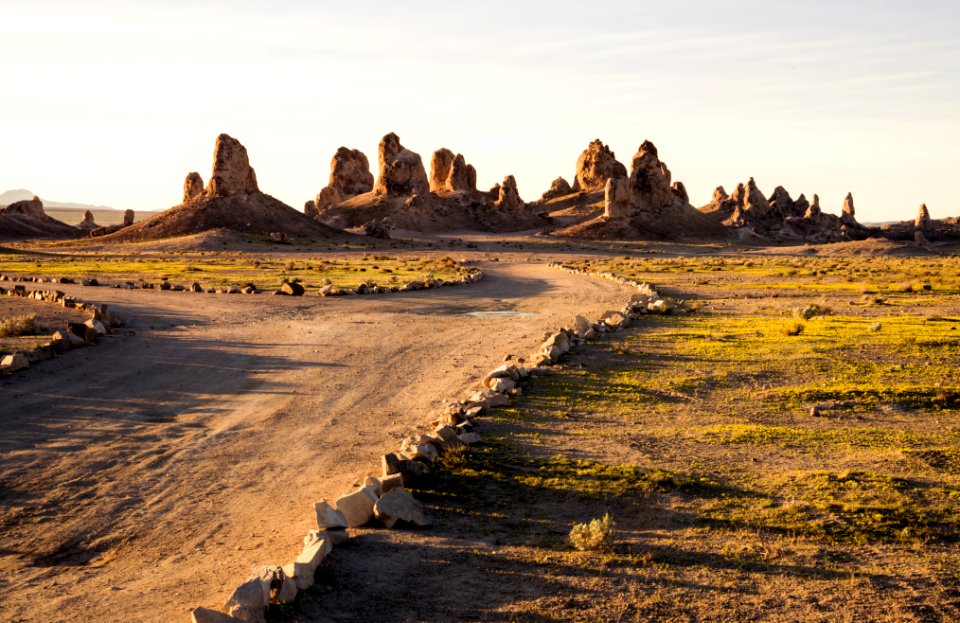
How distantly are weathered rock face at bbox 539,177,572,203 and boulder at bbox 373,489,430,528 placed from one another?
156852 millimetres

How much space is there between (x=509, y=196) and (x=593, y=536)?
13634 cm

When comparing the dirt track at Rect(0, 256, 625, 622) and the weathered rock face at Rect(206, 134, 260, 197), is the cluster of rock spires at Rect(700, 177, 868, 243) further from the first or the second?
the dirt track at Rect(0, 256, 625, 622)

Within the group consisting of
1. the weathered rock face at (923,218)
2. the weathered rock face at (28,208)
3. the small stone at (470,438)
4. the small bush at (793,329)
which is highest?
the weathered rock face at (28,208)

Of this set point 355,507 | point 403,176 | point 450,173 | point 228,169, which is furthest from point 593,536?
point 450,173

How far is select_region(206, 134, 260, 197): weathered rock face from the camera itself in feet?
351

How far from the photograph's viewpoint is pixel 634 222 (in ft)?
397

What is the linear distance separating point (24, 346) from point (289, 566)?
636 inches

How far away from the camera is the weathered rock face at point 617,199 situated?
120 metres

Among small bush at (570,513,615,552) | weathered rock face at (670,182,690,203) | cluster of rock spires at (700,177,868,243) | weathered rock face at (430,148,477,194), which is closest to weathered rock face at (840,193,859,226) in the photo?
cluster of rock spires at (700,177,868,243)

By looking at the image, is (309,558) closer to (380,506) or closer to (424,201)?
(380,506)

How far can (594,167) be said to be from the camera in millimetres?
158000

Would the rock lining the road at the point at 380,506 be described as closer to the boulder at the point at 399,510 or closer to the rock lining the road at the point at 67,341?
the boulder at the point at 399,510

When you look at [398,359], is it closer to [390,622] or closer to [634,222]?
[390,622]

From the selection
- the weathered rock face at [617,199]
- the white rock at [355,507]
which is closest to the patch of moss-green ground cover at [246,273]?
the white rock at [355,507]
